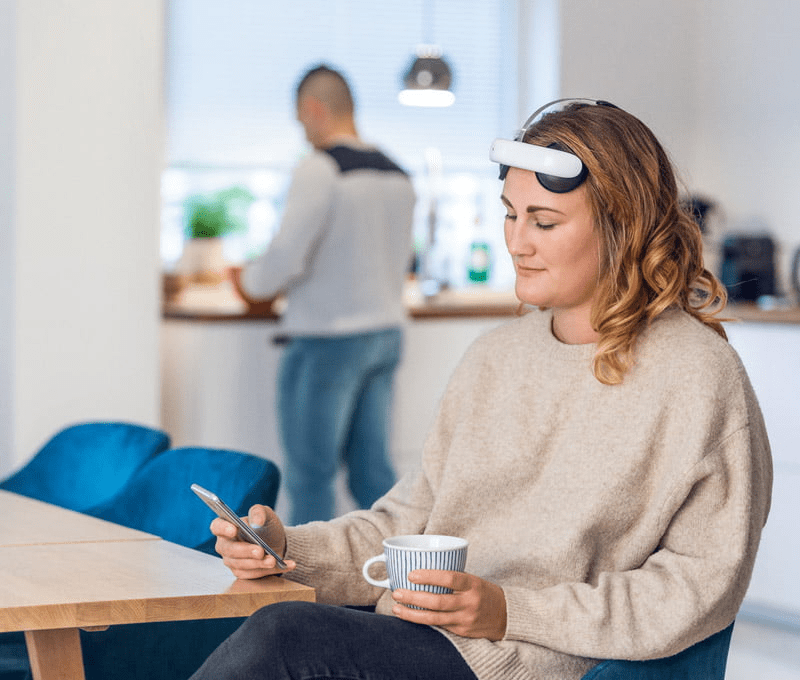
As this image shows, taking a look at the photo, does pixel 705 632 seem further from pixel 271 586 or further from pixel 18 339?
pixel 18 339

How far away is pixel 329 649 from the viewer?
4.57ft

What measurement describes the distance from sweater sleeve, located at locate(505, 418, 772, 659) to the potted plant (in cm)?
334

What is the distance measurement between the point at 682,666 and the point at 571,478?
0.87 feet

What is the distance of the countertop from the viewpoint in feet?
12.7

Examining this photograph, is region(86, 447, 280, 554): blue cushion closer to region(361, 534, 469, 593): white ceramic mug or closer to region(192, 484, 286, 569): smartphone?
region(192, 484, 286, 569): smartphone

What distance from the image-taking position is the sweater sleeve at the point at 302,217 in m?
3.57

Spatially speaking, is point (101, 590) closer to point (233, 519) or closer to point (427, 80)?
point (233, 519)

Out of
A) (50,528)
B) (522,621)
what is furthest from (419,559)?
(50,528)

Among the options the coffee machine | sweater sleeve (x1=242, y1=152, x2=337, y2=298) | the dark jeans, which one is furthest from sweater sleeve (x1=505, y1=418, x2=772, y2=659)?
the coffee machine

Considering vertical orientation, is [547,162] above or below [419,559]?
above

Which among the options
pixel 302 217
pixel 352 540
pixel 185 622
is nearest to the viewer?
pixel 352 540

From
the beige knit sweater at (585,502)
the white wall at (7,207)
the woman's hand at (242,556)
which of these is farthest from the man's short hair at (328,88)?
the woman's hand at (242,556)

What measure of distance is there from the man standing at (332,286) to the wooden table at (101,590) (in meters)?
1.96

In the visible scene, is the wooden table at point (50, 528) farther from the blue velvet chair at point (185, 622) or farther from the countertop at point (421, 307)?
the countertop at point (421, 307)
